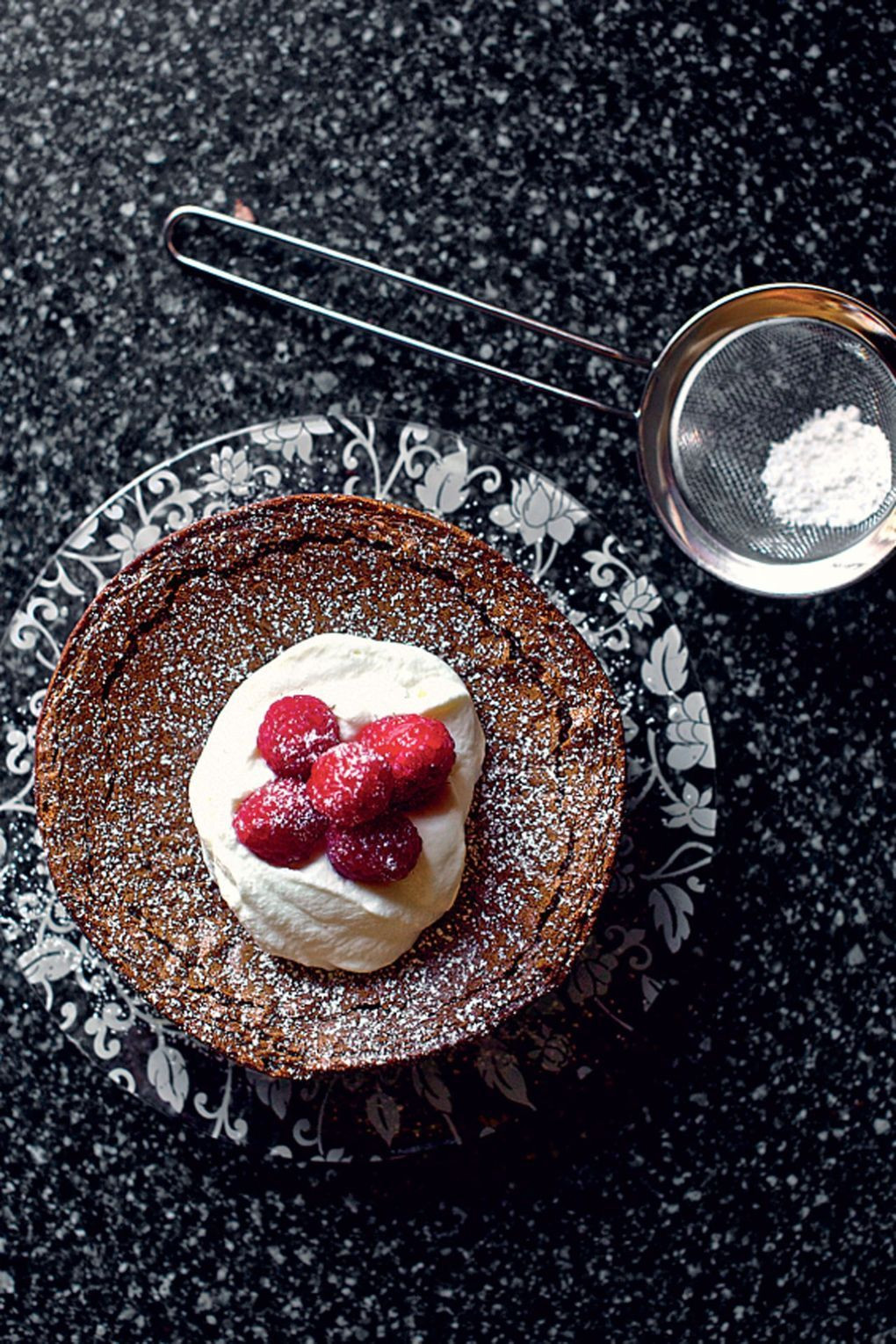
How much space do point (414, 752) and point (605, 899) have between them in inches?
18.2

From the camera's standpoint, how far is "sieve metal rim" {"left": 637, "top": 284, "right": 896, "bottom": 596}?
1.86 m

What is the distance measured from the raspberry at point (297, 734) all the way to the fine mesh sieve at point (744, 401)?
2.01 feet

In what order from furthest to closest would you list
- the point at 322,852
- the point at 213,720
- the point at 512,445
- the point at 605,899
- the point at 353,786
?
the point at 512,445, the point at 605,899, the point at 213,720, the point at 322,852, the point at 353,786

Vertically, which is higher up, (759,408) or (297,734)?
(759,408)

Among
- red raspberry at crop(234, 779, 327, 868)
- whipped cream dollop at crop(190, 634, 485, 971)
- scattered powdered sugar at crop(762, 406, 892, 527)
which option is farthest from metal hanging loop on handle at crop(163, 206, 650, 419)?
red raspberry at crop(234, 779, 327, 868)

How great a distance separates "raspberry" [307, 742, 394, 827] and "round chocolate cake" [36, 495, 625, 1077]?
0.70 ft

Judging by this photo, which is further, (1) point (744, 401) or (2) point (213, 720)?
(1) point (744, 401)

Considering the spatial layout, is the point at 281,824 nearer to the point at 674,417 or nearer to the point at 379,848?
the point at 379,848

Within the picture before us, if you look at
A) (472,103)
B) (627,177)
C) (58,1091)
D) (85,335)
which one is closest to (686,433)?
(627,177)

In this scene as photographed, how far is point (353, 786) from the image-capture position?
1461mm

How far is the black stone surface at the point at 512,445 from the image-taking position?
1894 millimetres

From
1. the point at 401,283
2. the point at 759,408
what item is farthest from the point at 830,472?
the point at 401,283

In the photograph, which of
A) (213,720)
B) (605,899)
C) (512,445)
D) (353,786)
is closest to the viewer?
(353,786)

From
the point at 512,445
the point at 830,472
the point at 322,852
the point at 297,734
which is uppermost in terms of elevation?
the point at 830,472
